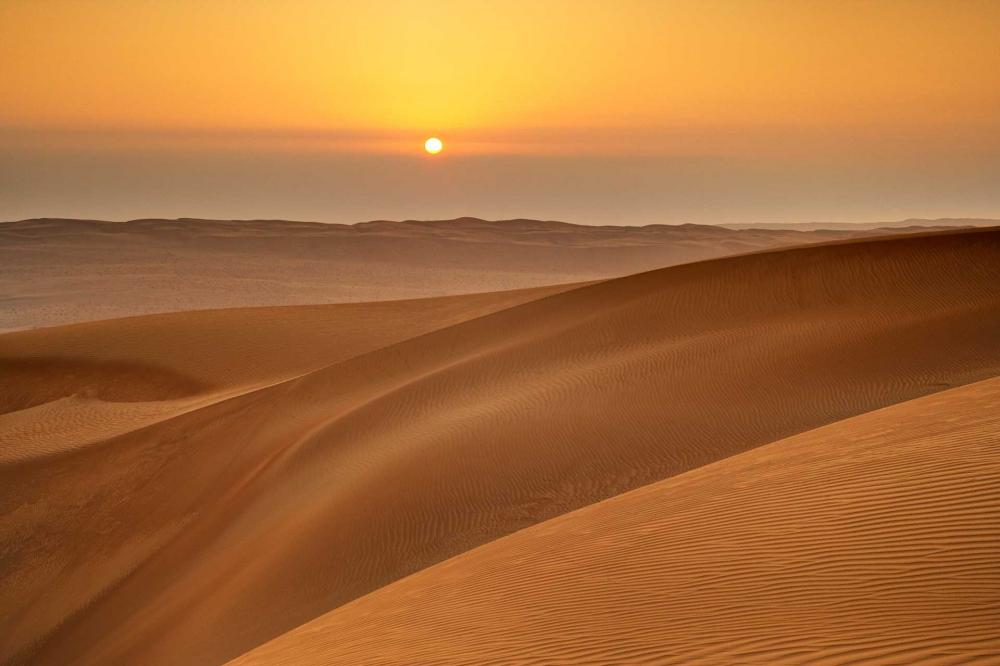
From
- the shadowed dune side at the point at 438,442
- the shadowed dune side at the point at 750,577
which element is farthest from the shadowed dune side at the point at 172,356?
the shadowed dune side at the point at 750,577

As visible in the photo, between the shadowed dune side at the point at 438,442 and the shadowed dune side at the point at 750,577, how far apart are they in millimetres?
2967

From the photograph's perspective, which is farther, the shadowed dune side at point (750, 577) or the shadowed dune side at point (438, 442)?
the shadowed dune side at point (438, 442)

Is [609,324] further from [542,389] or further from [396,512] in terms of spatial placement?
[396,512]

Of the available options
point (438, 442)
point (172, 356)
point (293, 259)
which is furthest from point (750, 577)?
point (293, 259)

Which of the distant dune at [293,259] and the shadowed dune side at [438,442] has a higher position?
the distant dune at [293,259]

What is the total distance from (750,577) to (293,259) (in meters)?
93.6

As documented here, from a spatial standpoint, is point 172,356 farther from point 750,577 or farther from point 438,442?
point 750,577

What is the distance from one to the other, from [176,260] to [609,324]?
3064 inches

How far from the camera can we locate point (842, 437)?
879cm

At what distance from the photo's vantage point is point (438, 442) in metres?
13.7

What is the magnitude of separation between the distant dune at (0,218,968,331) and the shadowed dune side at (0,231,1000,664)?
33.4m

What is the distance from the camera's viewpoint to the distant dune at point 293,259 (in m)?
62.8

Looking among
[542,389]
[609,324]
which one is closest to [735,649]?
[542,389]

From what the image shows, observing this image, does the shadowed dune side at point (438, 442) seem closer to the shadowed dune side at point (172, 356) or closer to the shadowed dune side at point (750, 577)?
the shadowed dune side at point (750, 577)
